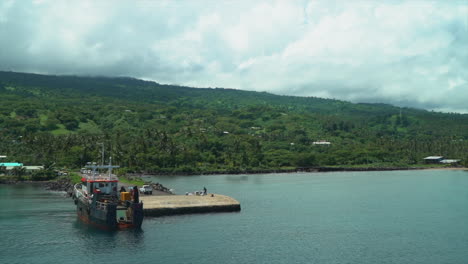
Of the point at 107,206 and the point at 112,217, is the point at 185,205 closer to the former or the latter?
the point at 112,217

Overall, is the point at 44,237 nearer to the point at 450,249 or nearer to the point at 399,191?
the point at 450,249

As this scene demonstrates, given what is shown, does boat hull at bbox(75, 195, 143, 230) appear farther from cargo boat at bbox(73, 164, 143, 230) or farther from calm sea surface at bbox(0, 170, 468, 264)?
calm sea surface at bbox(0, 170, 468, 264)

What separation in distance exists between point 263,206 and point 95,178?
33.9 metres

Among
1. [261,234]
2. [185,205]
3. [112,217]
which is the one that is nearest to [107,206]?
[112,217]

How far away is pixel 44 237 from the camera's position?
7150 centimetres

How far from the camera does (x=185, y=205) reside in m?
91.3

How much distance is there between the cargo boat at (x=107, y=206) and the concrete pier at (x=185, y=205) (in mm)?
6527

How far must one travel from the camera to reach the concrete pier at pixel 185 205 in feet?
290

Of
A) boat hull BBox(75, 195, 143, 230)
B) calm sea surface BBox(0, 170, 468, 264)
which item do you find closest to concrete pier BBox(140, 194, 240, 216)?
calm sea surface BBox(0, 170, 468, 264)

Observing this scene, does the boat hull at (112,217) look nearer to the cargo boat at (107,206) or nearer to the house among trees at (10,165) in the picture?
the cargo boat at (107,206)

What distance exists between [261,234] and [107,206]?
23.1 metres

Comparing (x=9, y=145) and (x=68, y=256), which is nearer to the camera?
(x=68, y=256)

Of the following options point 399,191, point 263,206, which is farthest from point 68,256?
point 399,191

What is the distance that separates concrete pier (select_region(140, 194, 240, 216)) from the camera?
290 feet
